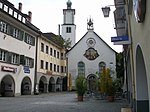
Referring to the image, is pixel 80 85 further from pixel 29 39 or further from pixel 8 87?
pixel 29 39

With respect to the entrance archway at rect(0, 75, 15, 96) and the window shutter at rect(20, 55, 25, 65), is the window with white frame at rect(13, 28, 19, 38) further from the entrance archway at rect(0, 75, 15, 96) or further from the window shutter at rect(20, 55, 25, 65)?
the entrance archway at rect(0, 75, 15, 96)

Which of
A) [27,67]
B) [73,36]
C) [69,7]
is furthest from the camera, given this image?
[69,7]

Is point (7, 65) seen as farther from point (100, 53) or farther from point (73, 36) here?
point (73, 36)

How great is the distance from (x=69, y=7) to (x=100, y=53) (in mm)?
21292

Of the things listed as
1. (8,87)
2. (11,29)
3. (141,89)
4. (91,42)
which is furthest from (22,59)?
(91,42)

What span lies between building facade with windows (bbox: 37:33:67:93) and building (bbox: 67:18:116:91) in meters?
2.14

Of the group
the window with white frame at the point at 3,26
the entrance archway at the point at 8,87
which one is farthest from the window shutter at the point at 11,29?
the entrance archway at the point at 8,87

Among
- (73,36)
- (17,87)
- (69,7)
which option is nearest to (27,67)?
(17,87)

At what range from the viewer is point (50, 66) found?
4409cm

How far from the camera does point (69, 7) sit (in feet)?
225

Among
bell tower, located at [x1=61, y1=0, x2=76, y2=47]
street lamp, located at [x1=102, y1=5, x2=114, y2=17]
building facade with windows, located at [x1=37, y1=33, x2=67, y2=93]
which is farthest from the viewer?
bell tower, located at [x1=61, y1=0, x2=76, y2=47]

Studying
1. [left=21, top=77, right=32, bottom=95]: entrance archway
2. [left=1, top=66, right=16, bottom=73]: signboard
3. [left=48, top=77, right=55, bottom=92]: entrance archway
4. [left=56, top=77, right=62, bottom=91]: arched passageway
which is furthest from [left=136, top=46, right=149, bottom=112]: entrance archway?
[left=56, top=77, right=62, bottom=91]: arched passageway

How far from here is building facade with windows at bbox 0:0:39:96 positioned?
88.0ft

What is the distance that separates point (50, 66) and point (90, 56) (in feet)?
37.1
